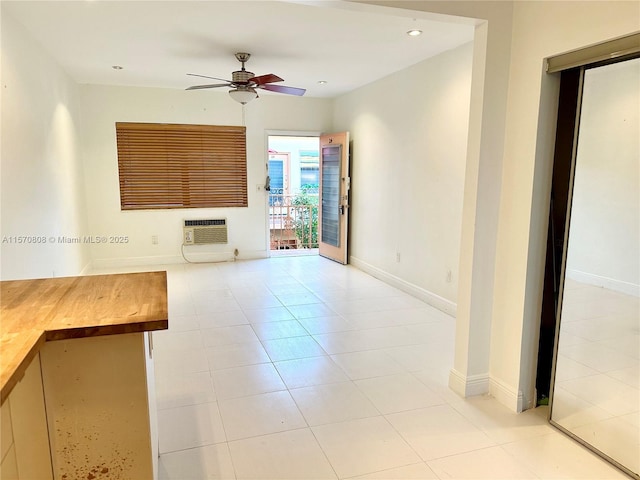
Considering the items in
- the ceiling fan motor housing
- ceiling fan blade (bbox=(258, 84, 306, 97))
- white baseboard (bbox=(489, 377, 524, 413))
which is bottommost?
white baseboard (bbox=(489, 377, 524, 413))

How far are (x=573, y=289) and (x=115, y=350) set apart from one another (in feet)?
7.28

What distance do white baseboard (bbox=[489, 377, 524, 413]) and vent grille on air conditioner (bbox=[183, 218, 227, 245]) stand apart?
4.75m

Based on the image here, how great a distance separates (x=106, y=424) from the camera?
1.47 meters

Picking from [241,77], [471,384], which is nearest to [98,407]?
[471,384]

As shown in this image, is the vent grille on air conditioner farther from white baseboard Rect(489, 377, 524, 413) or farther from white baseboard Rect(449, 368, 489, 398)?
A: white baseboard Rect(489, 377, 524, 413)

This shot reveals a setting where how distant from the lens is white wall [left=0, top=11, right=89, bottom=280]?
304 centimetres

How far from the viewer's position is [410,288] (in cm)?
483

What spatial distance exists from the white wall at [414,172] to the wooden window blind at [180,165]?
71.4 inches

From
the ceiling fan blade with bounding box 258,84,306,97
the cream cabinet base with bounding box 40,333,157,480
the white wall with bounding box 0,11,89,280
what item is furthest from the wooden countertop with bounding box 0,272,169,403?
the ceiling fan blade with bounding box 258,84,306,97

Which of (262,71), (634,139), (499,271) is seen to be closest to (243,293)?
(262,71)

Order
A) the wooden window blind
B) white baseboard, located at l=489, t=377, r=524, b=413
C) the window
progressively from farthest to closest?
1. the window
2. the wooden window blind
3. white baseboard, located at l=489, t=377, r=524, b=413

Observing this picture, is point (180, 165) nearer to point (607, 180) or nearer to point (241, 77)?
point (241, 77)

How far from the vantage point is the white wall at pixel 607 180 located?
2.08 metres

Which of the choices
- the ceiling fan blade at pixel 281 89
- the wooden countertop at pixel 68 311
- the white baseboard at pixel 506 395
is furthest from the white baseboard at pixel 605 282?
the ceiling fan blade at pixel 281 89
